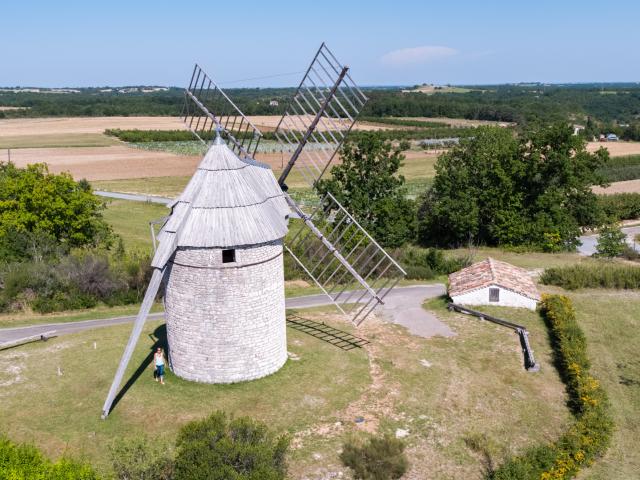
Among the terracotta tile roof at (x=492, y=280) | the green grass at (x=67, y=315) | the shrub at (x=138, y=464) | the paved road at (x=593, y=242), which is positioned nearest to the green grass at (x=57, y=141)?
the green grass at (x=67, y=315)

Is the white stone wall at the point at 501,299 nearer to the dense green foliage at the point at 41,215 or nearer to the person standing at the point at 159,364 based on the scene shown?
the person standing at the point at 159,364

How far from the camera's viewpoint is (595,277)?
33.1 m

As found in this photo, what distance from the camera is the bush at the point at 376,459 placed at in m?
15.3

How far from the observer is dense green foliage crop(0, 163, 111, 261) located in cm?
3409

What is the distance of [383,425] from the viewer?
17922mm

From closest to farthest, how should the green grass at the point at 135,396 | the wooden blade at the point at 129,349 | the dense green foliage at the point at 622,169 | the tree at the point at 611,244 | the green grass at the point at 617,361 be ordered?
1. the green grass at the point at 617,361
2. the green grass at the point at 135,396
3. the wooden blade at the point at 129,349
4. the tree at the point at 611,244
5. the dense green foliage at the point at 622,169

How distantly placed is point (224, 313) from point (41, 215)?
74.1ft

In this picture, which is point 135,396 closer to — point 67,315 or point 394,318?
point 67,315

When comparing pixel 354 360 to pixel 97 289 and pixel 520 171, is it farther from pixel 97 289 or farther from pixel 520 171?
pixel 520 171

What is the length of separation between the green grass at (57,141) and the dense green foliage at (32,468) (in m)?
103

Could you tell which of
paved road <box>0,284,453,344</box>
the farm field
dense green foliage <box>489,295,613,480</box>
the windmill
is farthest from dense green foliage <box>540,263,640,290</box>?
the farm field

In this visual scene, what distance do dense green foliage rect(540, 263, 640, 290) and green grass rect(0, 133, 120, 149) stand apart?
97.9 meters

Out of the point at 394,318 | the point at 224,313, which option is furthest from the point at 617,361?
the point at 224,313

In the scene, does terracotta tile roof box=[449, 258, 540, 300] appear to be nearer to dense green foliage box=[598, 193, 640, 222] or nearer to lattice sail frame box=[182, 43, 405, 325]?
lattice sail frame box=[182, 43, 405, 325]
